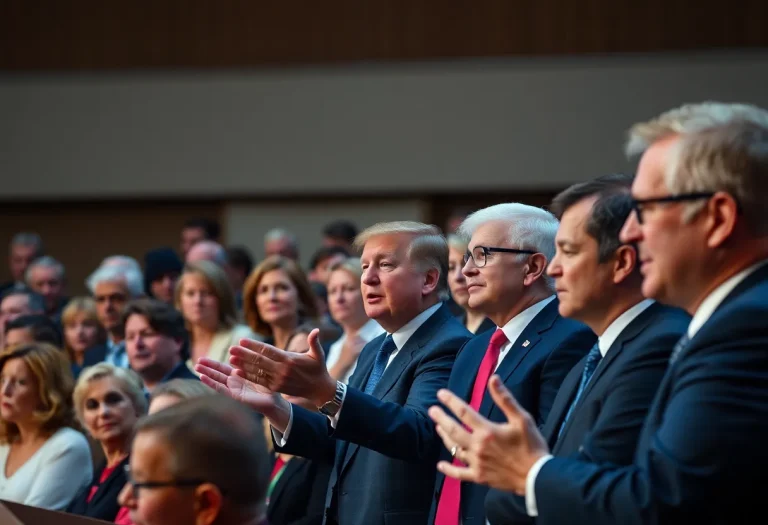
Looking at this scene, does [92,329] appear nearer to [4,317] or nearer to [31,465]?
[4,317]

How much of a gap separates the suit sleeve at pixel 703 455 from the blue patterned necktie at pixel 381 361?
1626mm

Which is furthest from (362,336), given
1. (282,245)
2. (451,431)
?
(451,431)

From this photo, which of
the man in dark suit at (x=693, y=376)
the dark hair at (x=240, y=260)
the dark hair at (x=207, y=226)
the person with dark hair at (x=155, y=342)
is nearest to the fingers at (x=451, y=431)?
the man in dark suit at (x=693, y=376)

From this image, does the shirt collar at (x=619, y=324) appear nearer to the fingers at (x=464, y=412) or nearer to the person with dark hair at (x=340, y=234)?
the fingers at (x=464, y=412)

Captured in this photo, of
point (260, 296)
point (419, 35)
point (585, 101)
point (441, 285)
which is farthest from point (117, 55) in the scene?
point (441, 285)

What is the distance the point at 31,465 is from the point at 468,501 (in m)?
2.22

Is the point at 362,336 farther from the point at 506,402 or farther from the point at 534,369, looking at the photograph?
the point at 506,402

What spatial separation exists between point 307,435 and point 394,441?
465mm

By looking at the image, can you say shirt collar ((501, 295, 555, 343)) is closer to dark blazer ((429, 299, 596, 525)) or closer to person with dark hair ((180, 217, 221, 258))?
dark blazer ((429, 299, 596, 525))

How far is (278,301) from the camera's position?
213 inches

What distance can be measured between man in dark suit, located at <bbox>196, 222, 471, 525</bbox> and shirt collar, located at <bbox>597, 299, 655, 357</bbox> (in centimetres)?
71

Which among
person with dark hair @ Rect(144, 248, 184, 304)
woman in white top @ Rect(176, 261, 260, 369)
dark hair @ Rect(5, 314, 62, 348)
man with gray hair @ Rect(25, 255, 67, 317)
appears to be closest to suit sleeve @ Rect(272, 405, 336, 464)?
woman in white top @ Rect(176, 261, 260, 369)

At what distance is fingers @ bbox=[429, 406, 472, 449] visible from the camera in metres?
1.98

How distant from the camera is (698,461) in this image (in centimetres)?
179
